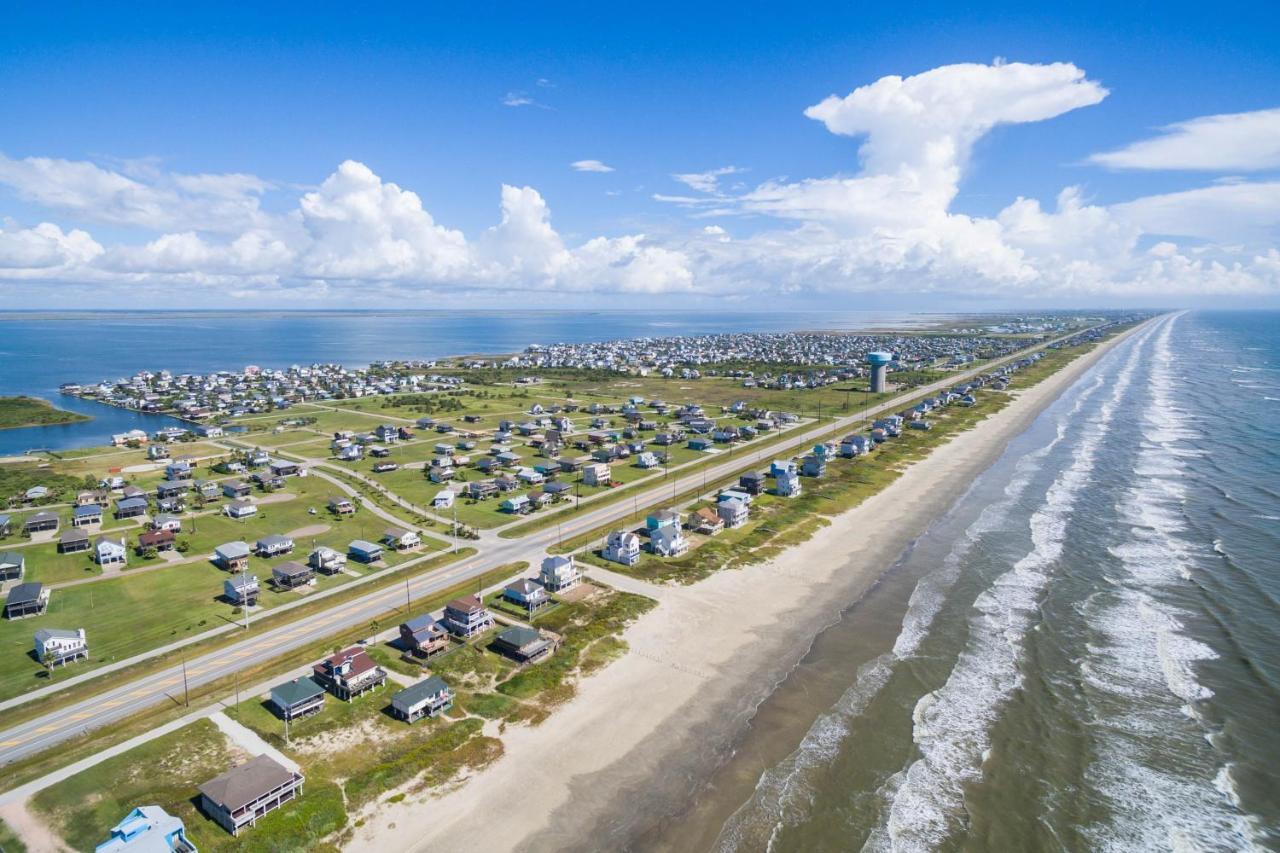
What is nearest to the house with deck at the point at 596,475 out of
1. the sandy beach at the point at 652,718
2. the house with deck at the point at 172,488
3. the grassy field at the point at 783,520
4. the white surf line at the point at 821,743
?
the grassy field at the point at 783,520

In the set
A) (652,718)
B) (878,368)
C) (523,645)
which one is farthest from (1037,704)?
(878,368)

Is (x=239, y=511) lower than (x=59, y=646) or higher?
lower

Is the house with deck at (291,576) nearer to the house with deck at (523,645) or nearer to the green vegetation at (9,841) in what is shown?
the house with deck at (523,645)

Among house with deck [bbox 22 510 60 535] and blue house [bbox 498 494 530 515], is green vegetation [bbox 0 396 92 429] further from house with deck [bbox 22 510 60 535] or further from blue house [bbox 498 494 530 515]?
blue house [bbox 498 494 530 515]

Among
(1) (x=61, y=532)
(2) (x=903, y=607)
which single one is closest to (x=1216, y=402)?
(2) (x=903, y=607)

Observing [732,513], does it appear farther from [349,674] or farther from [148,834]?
[148,834]

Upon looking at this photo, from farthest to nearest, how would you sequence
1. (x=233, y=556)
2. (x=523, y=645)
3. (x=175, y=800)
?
(x=233, y=556) < (x=523, y=645) < (x=175, y=800)

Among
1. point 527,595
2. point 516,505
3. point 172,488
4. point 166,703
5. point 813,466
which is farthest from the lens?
point 813,466

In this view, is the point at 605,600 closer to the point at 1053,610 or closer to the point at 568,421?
the point at 1053,610
